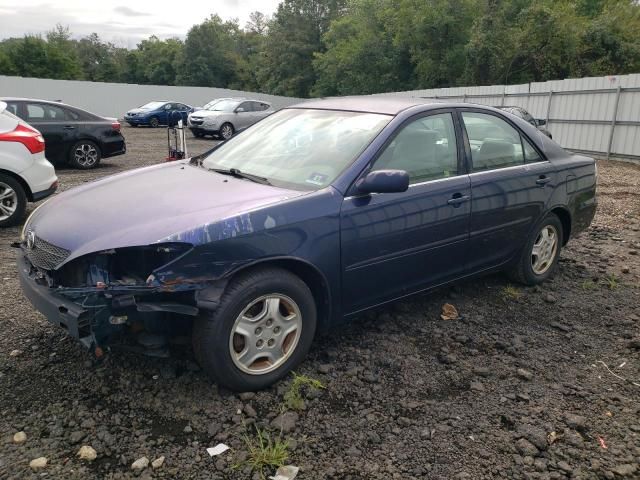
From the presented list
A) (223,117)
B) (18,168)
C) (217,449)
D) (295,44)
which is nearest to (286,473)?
(217,449)

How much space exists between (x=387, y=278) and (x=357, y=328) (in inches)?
23.3

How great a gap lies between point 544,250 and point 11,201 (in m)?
5.97

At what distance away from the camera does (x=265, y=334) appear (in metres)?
2.98

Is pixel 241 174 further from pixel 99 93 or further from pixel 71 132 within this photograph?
pixel 99 93

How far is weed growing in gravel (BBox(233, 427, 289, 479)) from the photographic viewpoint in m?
2.44

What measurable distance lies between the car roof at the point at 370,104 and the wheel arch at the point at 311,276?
4.44 feet

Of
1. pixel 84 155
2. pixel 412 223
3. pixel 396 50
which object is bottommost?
pixel 84 155

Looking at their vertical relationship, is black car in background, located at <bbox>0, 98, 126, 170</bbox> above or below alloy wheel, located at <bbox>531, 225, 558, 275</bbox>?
above

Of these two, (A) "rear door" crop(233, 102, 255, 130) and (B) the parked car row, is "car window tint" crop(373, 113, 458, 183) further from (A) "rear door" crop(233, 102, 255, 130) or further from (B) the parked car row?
(A) "rear door" crop(233, 102, 255, 130)

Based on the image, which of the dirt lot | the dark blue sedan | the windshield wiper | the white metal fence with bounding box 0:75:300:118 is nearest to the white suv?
the dirt lot

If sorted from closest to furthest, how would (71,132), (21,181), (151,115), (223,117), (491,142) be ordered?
(491,142)
(21,181)
(71,132)
(223,117)
(151,115)

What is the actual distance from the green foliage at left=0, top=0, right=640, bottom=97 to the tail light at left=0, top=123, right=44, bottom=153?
28133 mm

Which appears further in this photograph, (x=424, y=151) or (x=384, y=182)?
(x=424, y=151)

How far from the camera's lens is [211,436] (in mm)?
2643
